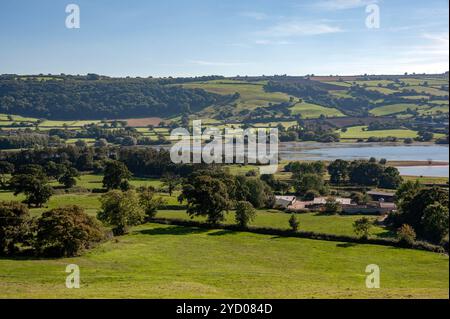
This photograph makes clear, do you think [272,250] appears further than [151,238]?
No

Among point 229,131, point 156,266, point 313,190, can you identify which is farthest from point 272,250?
point 229,131

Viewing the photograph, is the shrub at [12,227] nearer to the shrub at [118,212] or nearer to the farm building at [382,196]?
the shrub at [118,212]

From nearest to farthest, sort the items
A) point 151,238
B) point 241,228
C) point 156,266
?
point 156,266, point 151,238, point 241,228

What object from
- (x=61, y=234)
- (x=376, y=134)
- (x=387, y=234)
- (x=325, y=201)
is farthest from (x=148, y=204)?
(x=376, y=134)

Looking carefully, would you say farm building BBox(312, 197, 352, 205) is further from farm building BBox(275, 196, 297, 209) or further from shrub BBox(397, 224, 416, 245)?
shrub BBox(397, 224, 416, 245)

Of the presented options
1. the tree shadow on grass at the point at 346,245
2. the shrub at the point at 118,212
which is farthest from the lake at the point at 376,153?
the shrub at the point at 118,212

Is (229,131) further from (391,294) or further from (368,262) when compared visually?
(391,294)

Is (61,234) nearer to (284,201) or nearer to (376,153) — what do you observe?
(284,201)
